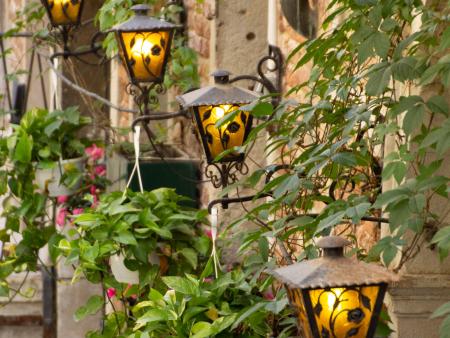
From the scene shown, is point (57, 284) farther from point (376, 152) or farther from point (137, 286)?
point (376, 152)

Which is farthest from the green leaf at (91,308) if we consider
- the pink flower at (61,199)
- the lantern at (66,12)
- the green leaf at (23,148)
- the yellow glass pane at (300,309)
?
the yellow glass pane at (300,309)

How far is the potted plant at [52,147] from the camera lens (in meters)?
8.86

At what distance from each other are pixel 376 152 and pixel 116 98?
20.3ft

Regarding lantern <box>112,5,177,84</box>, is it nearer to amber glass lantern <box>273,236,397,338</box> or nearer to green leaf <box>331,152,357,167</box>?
green leaf <box>331,152,357,167</box>

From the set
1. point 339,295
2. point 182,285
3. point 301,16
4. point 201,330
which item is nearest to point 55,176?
point 301,16

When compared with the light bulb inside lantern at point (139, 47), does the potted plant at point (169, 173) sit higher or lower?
lower

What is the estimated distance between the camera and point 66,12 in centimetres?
978

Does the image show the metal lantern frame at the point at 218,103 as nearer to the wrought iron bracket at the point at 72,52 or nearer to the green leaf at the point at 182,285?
the green leaf at the point at 182,285

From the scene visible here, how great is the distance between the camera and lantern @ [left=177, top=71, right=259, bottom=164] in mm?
6156

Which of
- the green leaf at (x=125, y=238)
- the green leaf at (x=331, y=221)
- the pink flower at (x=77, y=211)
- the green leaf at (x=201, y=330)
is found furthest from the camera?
the pink flower at (x=77, y=211)

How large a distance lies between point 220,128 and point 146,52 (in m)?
1.40

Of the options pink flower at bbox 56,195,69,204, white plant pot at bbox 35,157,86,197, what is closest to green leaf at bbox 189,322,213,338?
white plant pot at bbox 35,157,86,197

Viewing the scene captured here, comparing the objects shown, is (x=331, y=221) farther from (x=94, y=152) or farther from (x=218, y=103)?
(x=94, y=152)

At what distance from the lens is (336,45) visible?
17.1ft
